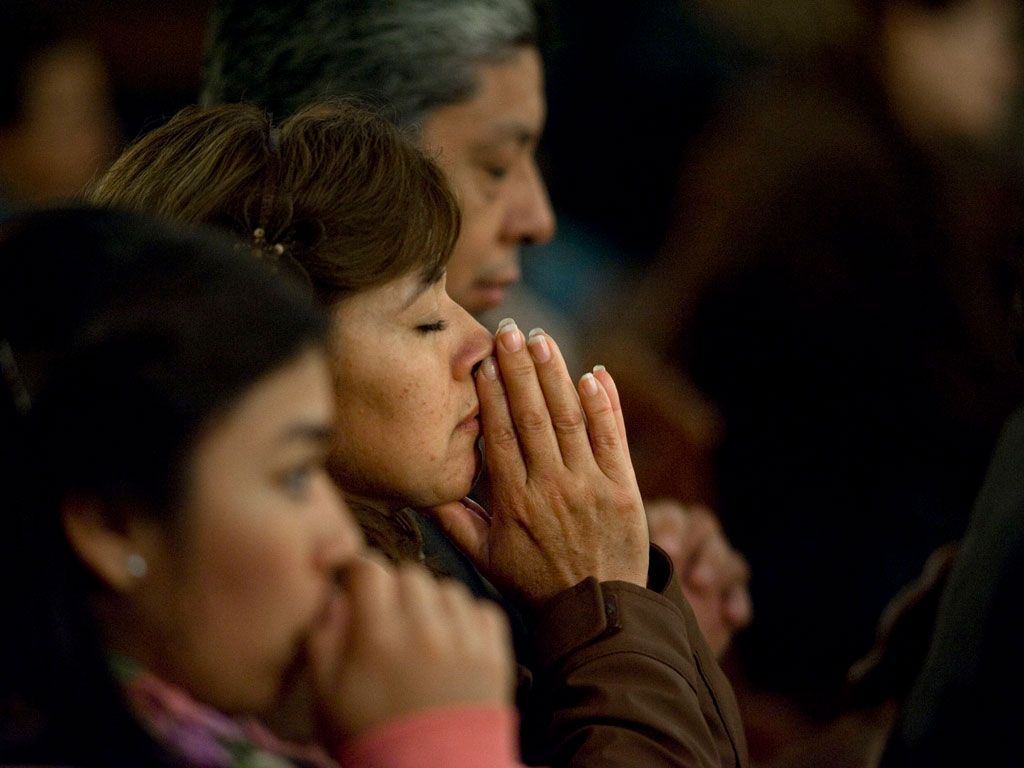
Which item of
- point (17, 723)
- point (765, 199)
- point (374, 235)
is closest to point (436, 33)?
point (374, 235)

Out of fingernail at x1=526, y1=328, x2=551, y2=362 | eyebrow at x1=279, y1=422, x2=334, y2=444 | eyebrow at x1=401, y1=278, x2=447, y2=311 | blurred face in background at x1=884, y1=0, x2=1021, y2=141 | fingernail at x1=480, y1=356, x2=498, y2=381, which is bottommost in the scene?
blurred face in background at x1=884, y1=0, x2=1021, y2=141

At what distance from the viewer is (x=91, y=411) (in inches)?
39.7

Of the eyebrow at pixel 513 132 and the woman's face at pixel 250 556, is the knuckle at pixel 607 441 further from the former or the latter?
the eyebrow at pixel 513 132

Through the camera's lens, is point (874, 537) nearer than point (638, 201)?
Yes

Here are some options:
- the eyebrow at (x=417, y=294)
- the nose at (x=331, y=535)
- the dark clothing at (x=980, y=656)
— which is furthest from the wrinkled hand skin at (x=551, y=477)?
the nose at (x=331, y=535)

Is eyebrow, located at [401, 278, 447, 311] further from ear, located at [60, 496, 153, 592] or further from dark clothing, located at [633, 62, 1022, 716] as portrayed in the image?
dark clothing, located at [633, 62, 1022, 716]

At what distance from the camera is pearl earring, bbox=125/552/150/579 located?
1.03m

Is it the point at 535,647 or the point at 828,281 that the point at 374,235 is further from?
the point at 828,281

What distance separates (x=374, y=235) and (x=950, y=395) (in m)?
1.87

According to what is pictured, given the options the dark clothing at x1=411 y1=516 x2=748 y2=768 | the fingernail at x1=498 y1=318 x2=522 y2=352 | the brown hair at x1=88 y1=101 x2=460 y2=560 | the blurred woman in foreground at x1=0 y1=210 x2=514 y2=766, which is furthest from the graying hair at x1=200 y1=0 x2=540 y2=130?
the blurred woman in foreground at x1=0 y1=210 x2=514 y2=766

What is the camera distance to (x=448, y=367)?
1560 mm

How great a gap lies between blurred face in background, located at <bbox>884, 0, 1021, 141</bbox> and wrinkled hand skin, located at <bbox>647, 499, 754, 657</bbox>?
1.48 metres

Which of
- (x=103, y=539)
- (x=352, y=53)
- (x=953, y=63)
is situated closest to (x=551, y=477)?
(x=103, y=539)

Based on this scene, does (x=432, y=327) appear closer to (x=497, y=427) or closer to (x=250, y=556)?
(x=497, y=427)
